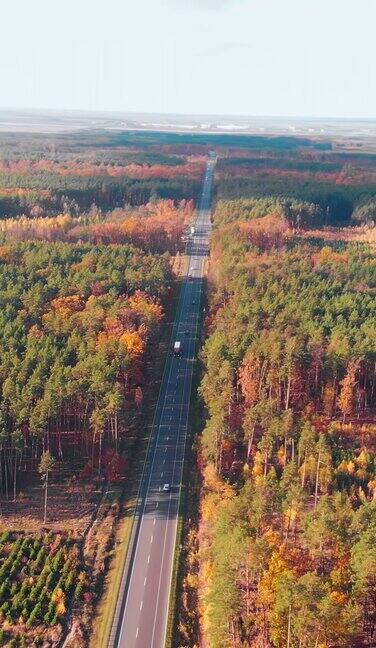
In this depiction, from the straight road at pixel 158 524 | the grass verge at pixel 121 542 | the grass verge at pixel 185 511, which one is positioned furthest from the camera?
the grass verge at pixel 185 511

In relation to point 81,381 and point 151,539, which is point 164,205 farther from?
point 151,539

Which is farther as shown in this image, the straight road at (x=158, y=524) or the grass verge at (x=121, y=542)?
the straight road at (x=158, y=524)

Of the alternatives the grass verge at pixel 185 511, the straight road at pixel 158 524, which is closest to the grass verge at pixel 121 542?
the straight road at pixel 158 524

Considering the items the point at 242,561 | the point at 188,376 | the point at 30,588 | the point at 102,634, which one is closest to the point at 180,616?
the point at 102,634

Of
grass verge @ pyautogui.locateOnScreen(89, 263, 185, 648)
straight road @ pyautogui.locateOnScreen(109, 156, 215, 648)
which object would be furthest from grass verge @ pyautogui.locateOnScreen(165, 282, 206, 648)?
grass verge @ pyautogui.locateOnScreen(89, 263, 185, 648)

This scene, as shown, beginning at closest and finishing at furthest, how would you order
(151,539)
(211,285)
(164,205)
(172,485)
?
1. (151,539)
2. (172,485)
3. (211,285)
4. (164,205)

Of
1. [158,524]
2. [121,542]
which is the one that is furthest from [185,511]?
[121,542]

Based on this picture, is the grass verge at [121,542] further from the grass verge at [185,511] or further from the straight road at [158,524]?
the grass verge at [185,511]

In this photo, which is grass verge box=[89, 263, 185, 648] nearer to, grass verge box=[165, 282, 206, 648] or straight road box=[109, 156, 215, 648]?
straight road box=[109, 156, 215, 648]
